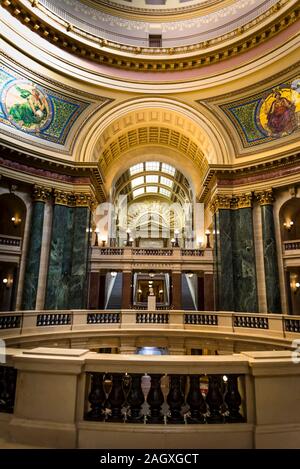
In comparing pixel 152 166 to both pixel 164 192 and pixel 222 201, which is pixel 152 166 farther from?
pixel 222 201

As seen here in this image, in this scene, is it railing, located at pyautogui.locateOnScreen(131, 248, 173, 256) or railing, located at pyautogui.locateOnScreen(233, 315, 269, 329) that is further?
railing, located at pyautogui.locateOnScreen(131, 248, 173, 256)

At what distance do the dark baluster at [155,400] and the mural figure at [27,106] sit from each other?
48.2 feet

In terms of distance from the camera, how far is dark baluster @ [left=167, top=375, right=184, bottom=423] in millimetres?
2736

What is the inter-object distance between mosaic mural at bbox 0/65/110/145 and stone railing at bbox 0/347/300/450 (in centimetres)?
1386

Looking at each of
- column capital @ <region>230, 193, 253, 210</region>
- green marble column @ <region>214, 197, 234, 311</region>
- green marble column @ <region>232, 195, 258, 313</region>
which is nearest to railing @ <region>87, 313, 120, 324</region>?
green marble column @ <region>214, 197, 234, 311</region>

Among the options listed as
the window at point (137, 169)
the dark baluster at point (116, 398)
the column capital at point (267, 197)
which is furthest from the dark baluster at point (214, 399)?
the window at point (137, 169)

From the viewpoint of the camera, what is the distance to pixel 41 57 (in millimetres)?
14156

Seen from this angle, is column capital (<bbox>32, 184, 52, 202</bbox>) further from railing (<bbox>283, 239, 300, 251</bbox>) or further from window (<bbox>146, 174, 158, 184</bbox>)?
window (<bbox>146, 174, 158, 184</bbox>)

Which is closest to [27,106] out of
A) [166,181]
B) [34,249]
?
[34,249]

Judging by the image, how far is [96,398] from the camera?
2.78 meters

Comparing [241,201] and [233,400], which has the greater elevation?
[241,201]

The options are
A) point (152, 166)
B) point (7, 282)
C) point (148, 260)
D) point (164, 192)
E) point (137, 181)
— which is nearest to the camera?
point (7, 282)

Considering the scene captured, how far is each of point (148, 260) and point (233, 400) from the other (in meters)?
13.9

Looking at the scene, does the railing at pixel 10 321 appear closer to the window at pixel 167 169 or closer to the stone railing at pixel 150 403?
the stone railing at pixel 150 403
